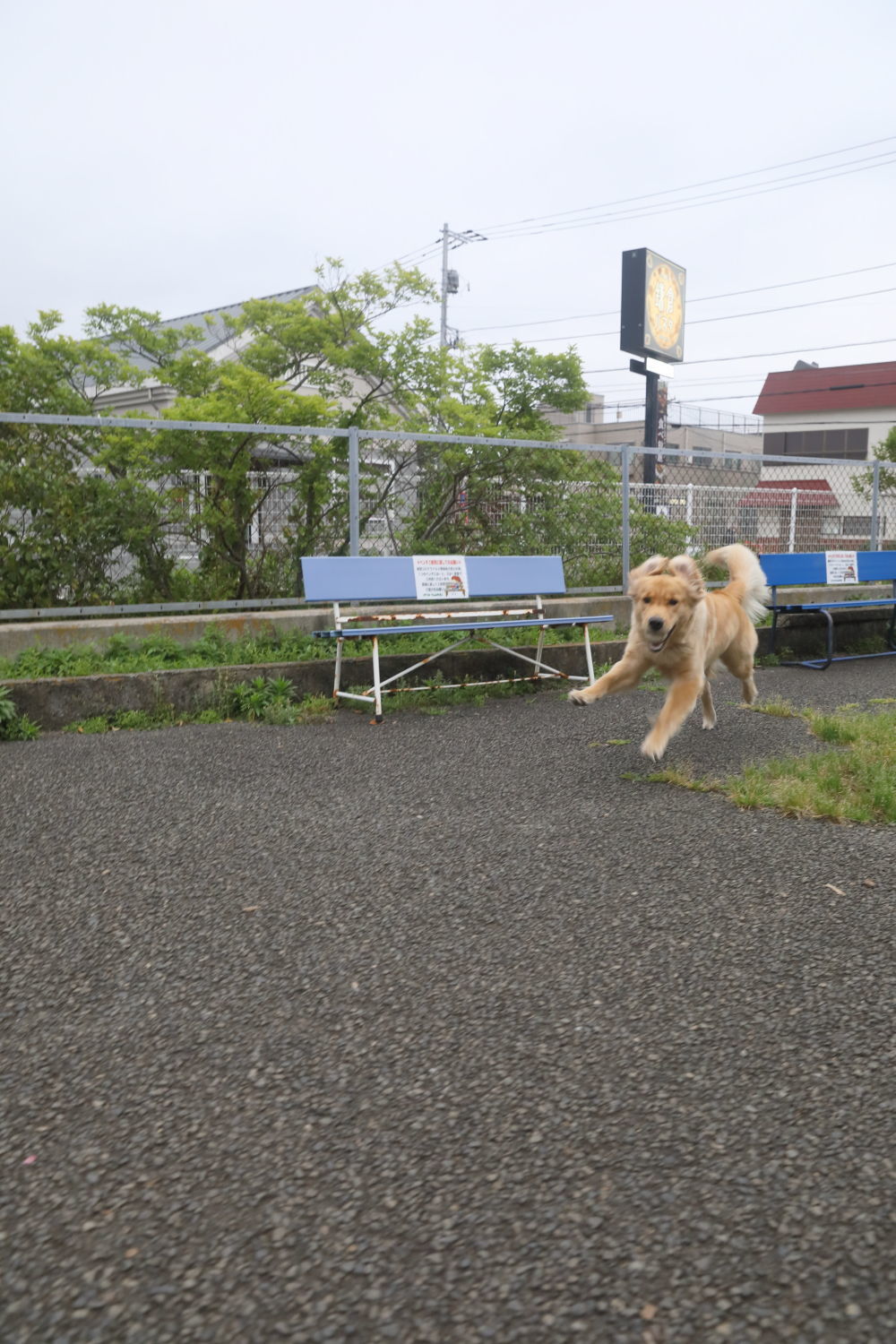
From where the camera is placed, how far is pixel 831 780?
14.8 ft

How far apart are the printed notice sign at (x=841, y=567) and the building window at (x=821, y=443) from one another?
124 ft

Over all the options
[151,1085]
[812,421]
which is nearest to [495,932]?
[151,1085]

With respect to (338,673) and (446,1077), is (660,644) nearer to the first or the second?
(338,673)

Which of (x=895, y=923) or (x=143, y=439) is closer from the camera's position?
(x=895, y=923)

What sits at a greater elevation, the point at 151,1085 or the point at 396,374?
the point at 396,374

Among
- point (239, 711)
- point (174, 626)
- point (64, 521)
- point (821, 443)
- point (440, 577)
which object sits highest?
point (821, 443)

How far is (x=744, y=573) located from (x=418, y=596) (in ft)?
7.60

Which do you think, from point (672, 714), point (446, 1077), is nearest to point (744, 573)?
point (672, 714)

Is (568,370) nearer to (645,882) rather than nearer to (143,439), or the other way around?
(143,439)

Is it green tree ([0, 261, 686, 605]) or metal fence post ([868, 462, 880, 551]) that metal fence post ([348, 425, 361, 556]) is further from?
metal fence post ([868, 462, 880, 551])

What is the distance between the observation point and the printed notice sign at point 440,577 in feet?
24.2

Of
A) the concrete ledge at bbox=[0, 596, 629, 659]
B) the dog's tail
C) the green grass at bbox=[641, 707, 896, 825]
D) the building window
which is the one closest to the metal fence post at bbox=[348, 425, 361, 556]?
the concrete ledge at bbox=[0, 596, 629, 659]

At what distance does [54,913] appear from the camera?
10.6 ft

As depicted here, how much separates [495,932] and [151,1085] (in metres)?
1.16
